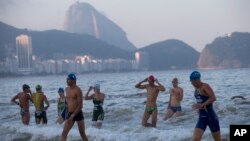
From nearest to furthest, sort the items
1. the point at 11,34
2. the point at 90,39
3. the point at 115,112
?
1. the point at 115,112
2. the point at 11,34
3. the point at 90,39

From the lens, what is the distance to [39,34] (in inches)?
6216

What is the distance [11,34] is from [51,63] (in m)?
28.8

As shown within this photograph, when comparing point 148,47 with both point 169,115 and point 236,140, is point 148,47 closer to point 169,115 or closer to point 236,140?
point 169,115

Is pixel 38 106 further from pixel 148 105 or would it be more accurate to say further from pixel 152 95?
pixel 152 95

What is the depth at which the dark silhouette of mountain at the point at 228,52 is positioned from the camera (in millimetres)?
118938

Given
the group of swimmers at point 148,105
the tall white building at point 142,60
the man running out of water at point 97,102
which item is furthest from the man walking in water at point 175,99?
the tall white building at point 142,60

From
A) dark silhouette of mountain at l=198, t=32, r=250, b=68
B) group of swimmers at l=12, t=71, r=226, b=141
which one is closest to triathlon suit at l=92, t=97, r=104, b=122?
group of swimmers at l=12, t=71, r=226, b=141

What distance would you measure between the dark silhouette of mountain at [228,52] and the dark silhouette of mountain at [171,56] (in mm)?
11420

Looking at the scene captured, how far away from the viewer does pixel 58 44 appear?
157 meters

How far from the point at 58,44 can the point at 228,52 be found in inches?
2445

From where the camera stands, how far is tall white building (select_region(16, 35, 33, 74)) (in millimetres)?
140875

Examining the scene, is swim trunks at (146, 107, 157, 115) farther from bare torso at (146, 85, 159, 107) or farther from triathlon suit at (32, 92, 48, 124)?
triathlon suit at (32, 92, 48, 124)

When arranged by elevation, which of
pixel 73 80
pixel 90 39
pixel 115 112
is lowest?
pixel 115 112

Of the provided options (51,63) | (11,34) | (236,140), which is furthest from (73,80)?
(11,34)
